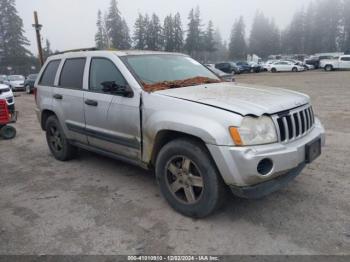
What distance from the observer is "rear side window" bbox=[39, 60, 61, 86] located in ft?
17.7

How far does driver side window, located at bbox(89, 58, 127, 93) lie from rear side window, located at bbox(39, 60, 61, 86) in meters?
1.21

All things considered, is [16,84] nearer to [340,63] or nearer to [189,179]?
[189,179]

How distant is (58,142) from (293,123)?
397 centimetres

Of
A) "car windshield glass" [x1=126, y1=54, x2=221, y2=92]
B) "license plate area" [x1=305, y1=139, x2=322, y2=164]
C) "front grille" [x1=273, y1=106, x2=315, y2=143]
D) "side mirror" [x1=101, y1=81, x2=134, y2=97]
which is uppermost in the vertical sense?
"car windshield glass" [x1=126, y1=54, x2=221, y2=92]

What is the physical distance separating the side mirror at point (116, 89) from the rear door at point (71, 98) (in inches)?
31.5

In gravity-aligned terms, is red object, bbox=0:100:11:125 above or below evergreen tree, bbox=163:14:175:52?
below

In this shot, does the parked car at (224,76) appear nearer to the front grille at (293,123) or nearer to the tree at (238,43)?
the front grille at (293,123)

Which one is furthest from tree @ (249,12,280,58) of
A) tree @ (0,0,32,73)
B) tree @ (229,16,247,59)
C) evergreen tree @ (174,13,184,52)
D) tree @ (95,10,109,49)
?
tree @ (0,0,32,73)

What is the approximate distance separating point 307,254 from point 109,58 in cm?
319

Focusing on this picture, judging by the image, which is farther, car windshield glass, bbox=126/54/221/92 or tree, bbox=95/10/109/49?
tree, bbox=95/10/109/49

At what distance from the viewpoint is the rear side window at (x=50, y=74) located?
212 inches

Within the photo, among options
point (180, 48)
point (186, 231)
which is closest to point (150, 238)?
point (186, 231)

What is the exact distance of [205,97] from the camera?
11.1 ft

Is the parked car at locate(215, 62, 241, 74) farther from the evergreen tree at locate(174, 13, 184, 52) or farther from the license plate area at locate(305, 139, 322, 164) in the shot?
the evergreen tree at locate(174, 13, 184, 52)
